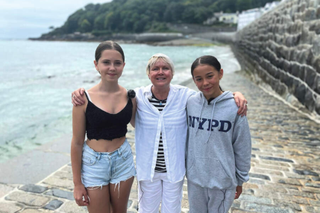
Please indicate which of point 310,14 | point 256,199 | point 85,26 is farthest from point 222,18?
point 256,199

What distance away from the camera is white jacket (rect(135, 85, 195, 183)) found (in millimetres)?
1942

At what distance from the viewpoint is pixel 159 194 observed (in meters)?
2.08

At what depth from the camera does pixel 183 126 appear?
6.50 feet

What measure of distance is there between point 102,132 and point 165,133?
50cm

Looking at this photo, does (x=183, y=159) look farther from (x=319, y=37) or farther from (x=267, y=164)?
(x=319, y=37)

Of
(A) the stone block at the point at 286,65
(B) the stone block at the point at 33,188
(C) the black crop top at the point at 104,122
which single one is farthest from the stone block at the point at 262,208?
(A) the stone block at the point at 286,65

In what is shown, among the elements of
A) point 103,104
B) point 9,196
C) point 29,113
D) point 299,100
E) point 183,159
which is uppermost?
point 103,104

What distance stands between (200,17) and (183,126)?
328 feet

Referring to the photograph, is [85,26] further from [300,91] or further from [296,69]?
[300,91]

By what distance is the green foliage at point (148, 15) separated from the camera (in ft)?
314

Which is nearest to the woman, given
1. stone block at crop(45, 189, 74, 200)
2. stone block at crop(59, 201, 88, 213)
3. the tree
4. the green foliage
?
stone block at crop(59, 201, 88, 213)

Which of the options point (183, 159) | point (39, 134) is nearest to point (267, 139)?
point (183, 159)

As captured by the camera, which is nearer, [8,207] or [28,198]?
[8,207]

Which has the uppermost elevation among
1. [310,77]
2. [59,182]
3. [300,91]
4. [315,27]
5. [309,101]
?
[315,27]
